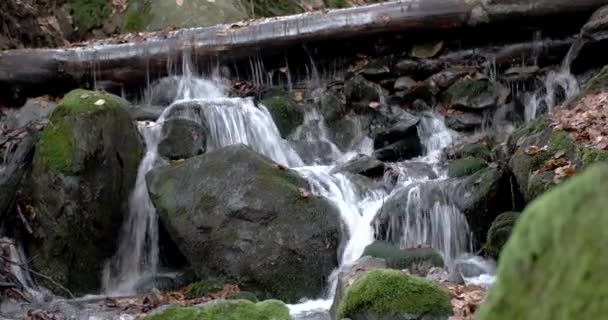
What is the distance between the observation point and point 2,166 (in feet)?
31.6

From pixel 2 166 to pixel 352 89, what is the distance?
195 inches

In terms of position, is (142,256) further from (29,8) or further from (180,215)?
(29,8)

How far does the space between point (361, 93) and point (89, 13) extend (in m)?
7.67

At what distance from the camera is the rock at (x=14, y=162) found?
29.9ft

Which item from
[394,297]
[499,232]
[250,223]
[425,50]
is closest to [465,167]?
[499,232]

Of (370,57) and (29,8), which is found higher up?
(29,8)

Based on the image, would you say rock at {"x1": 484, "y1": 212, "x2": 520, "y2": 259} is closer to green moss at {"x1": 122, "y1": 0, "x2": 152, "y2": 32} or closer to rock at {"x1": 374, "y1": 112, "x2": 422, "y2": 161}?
rock at {"x1": 374, "y1": 112, "x2": 422, "y2": 161}

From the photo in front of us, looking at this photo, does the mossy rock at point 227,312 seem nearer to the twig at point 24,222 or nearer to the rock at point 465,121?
the twig at point 24,222

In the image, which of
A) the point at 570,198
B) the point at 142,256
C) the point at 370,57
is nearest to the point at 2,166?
the point at 142,256

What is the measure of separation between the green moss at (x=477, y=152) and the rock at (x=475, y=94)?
1.31m

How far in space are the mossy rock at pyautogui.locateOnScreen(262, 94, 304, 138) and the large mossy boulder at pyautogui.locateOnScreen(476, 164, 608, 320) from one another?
33.4 feet

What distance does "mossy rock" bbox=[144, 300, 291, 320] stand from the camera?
4676 mm

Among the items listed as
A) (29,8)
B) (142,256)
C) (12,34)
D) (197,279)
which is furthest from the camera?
(29,8)

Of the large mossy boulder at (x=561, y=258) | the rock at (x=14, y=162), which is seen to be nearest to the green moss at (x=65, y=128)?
the rock at (x=14, y=162)
